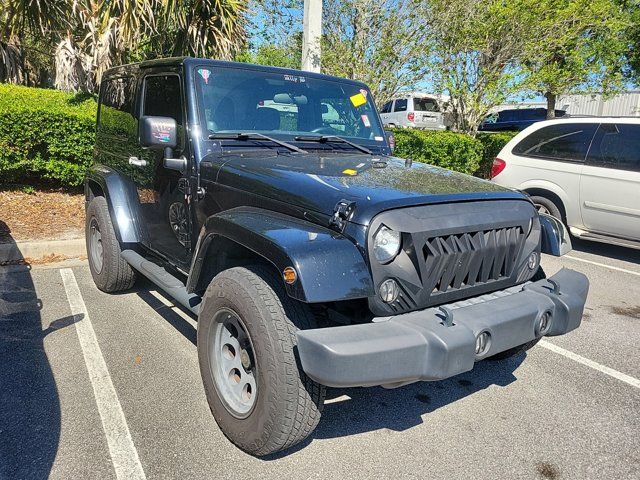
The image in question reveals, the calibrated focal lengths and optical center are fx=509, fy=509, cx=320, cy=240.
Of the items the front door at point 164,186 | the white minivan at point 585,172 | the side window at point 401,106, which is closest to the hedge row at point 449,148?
the white minivan at point 585,172

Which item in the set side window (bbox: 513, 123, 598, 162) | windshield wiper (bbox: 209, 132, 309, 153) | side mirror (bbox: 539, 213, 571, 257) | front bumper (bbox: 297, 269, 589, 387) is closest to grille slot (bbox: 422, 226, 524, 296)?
front bumper (bbox: 297, 269, 589, 387)

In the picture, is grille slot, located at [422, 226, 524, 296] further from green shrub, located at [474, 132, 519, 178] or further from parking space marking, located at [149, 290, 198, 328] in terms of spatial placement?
green shrub, located at [474, 132, 519, 178]

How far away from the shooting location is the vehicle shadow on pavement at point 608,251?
22.8 ft

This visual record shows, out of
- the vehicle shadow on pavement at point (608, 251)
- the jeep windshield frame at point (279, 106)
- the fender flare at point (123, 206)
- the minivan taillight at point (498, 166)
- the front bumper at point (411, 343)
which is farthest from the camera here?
the minivan taillight at point (498, 166)

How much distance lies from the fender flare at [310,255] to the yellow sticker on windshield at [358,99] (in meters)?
1.79

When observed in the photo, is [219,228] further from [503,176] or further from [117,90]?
[503,176]

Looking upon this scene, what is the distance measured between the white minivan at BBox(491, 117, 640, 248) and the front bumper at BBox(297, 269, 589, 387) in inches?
191

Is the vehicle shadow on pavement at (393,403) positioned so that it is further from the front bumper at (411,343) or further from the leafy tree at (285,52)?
the leafy tree at (285,52)

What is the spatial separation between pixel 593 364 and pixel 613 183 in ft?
11.8

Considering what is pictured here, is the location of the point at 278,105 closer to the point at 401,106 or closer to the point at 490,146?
the point at 490,146

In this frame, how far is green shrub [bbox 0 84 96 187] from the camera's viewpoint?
6.40 metres

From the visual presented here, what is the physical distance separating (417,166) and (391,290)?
4.55ft

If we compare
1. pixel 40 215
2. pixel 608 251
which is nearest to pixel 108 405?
pixel 40 215

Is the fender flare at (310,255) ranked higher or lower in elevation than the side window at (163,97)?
lower
